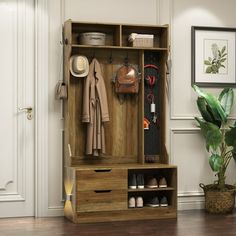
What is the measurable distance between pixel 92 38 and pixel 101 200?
1.56 meters

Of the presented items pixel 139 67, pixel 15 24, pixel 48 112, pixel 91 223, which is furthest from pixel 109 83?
pixel 91 223

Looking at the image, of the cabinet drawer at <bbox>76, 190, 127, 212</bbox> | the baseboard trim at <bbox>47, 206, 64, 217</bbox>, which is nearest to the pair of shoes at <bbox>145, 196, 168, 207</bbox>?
the cabinet drawer at <bbox>76, 190, 127, 212</bbox>

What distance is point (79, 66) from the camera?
502 cm

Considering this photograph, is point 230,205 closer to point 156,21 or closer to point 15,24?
point 156,21

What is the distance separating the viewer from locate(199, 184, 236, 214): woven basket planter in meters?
5.32

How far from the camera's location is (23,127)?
203 inches

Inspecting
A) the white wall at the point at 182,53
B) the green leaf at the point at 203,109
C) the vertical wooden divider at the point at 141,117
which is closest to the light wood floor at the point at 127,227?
the white wall at the point at 182,53

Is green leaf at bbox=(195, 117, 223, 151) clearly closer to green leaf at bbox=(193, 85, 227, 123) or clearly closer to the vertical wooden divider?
green leaf at bbox=(193, 85, 227, 123)

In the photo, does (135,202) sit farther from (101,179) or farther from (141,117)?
(141,117)

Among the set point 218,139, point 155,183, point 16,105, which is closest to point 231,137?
point 218,139

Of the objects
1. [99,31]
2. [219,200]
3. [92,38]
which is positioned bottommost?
[219,200]

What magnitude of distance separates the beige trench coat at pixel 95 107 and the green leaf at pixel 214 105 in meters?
1.00

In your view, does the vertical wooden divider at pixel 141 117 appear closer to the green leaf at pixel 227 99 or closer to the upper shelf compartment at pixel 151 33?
the upper shelf compartment at pixel 151 33

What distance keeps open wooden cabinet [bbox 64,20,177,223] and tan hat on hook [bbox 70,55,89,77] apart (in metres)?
0.06
